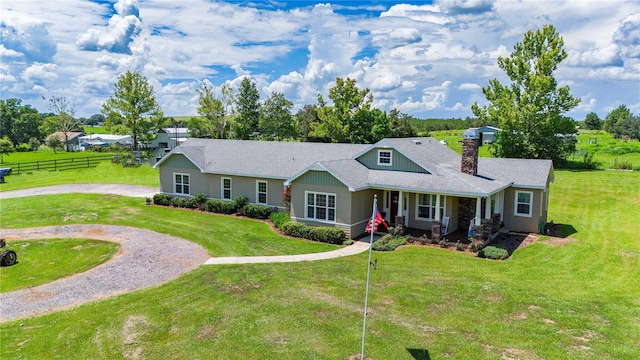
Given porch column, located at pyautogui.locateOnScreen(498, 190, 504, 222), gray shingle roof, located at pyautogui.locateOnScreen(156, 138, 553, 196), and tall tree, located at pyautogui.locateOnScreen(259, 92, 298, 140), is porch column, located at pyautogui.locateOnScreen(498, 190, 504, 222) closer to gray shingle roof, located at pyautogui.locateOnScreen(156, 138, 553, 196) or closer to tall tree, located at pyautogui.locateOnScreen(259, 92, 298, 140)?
gray shingle roof, located at pyautogui.locateOnScreen(156, 138, 553, 196)

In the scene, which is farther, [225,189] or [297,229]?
[225,189]

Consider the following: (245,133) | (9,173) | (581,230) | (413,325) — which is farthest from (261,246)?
(245,133)

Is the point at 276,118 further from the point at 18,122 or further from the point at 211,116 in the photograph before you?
the point at 18,122

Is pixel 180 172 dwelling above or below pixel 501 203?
above

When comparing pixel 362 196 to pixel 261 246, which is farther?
pixel 362 196

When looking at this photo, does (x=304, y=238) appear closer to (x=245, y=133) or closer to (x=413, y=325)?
(x=413, y=325)

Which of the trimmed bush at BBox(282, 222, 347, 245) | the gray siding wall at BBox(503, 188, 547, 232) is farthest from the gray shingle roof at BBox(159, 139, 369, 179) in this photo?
the gray siding wall at BBox(503, 188, 547, 232)


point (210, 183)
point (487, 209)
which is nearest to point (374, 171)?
point (487, 209)
